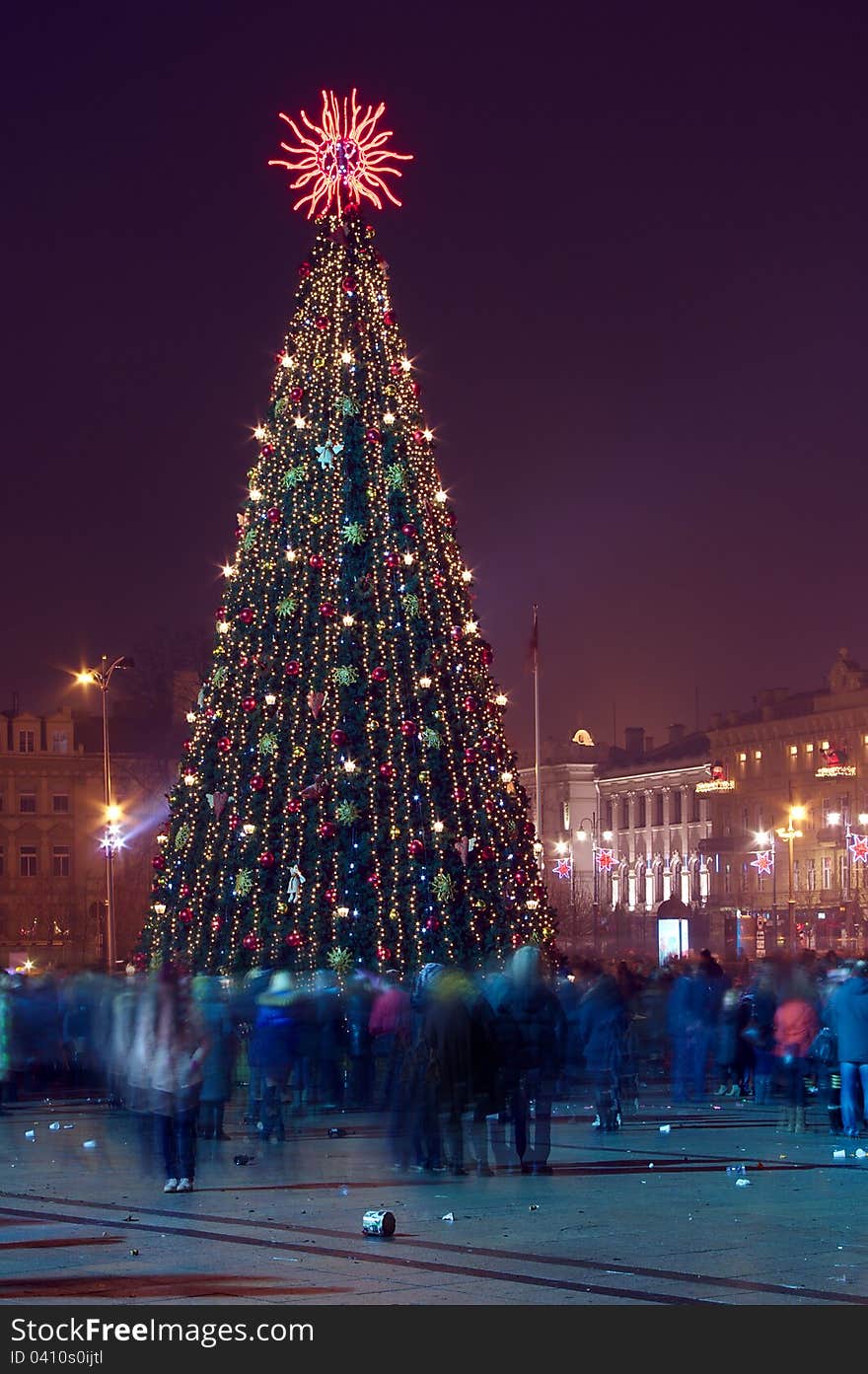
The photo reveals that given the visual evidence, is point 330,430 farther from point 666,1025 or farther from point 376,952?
point 666,1025

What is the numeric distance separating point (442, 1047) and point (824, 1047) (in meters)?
7.18

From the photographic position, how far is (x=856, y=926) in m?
90.9

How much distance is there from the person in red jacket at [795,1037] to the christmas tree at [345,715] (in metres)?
6.10

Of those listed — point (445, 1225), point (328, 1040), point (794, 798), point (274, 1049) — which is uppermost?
point (794, 798)

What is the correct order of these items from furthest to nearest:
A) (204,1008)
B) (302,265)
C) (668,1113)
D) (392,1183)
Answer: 1. (302,265)
2. (668,1113)
3. (204,1008)
4. (392,1183)

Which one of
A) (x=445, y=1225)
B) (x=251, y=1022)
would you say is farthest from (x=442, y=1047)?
(x=251, y=1022)

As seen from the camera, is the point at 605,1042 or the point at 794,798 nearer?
the point at 605,1042

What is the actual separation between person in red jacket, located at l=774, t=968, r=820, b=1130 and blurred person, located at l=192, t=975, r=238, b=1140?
5.65 meters

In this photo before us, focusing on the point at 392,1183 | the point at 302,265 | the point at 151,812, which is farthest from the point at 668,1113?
the point at 151,812

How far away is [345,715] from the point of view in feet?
95.5

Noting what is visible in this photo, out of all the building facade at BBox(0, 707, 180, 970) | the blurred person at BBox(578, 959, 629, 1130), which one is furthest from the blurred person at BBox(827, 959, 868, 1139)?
the building facade at BBox(0, 707, 180, 970)

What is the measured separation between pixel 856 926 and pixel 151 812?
31430 mm

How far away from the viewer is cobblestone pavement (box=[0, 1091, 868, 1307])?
471 inches

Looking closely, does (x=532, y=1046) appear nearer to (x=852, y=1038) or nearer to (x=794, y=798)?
(x=852, y=1038)
